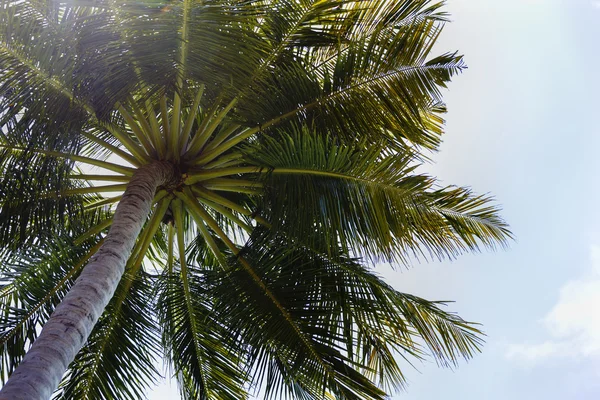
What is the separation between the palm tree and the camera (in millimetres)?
5531

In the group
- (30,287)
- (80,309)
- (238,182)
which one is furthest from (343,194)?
(30,287)

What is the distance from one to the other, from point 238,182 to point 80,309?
119 inches

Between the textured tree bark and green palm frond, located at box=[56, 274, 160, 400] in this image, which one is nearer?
the textured tree bark

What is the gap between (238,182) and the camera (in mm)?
6812

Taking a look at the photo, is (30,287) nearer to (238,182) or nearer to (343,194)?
(238,182)

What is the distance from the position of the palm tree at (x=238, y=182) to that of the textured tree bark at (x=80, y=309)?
5cm

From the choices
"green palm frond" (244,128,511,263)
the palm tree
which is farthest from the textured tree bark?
"green palm frond" (244,128,511,263)

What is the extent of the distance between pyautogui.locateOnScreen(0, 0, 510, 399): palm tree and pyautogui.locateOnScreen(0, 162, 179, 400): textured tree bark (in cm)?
5

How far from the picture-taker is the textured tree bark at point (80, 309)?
3.29 metres

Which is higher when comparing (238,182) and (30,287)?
(238,182)

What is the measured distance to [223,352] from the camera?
7.48 meters

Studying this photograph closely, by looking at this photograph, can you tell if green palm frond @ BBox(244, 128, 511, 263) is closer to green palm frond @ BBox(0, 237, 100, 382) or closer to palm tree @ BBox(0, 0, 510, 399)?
palm tree @ BBox(0, 0, 510, 399)

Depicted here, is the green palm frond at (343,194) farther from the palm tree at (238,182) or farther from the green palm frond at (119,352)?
A: the green palm frond at (119,352)

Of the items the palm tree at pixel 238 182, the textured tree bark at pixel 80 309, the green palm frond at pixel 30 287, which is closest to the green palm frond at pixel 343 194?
the palm tree at pixel 238 182
